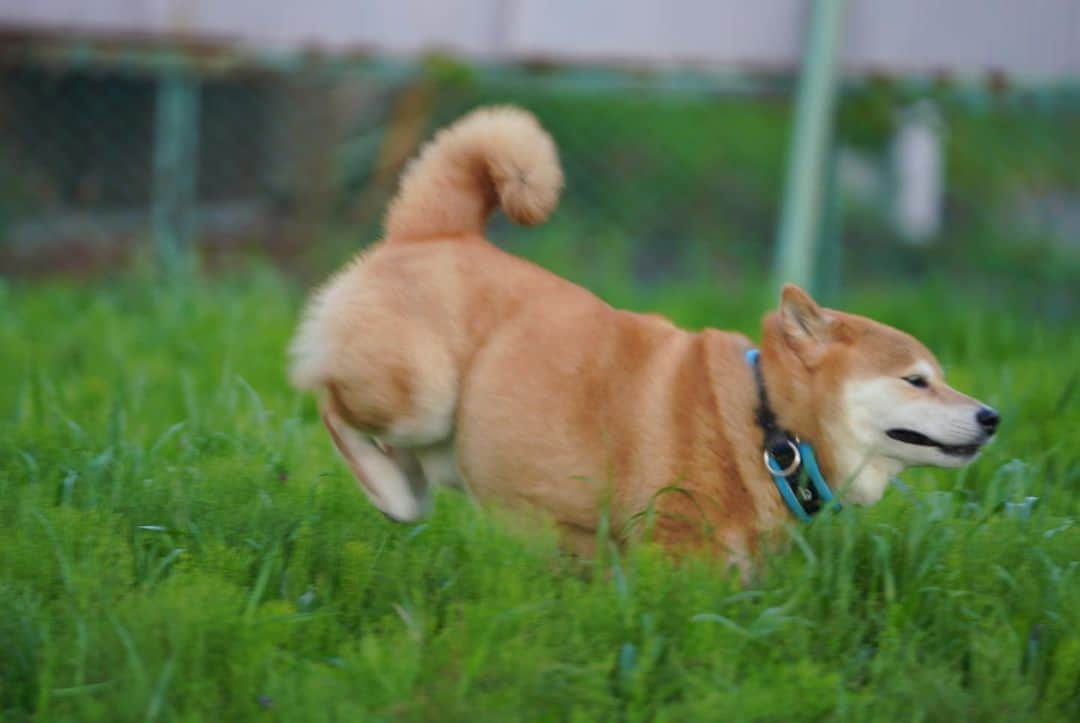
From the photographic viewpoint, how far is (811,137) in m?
6.43

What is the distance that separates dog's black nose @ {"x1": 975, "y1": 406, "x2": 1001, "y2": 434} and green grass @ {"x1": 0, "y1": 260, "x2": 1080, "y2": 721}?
0.25 metres

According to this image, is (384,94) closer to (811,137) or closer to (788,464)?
(811,137)

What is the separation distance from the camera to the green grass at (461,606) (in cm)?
264

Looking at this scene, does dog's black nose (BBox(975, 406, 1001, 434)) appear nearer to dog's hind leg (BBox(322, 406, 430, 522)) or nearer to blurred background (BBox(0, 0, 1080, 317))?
dog's hind leg (BBox(322, 406, 430, 522))

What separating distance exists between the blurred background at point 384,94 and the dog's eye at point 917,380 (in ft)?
10.7

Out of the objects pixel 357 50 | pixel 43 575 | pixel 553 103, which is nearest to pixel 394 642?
pixel 43 575

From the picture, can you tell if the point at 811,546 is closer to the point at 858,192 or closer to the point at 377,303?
the point at 377,303

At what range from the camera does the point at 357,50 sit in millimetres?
6637

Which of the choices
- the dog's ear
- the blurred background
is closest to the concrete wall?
the blurred background

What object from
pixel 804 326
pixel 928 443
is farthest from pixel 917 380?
pixel 804 326

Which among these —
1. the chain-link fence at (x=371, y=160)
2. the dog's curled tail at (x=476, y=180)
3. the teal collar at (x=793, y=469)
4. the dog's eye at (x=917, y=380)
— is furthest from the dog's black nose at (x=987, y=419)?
the chain-link fence at (x=371, y=160)

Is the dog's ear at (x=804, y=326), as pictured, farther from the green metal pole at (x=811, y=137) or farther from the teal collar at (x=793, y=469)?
the green metal pole at (x=811, y=137)

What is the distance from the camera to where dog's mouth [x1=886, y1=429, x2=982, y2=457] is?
121 inches

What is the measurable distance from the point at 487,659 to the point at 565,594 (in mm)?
283
